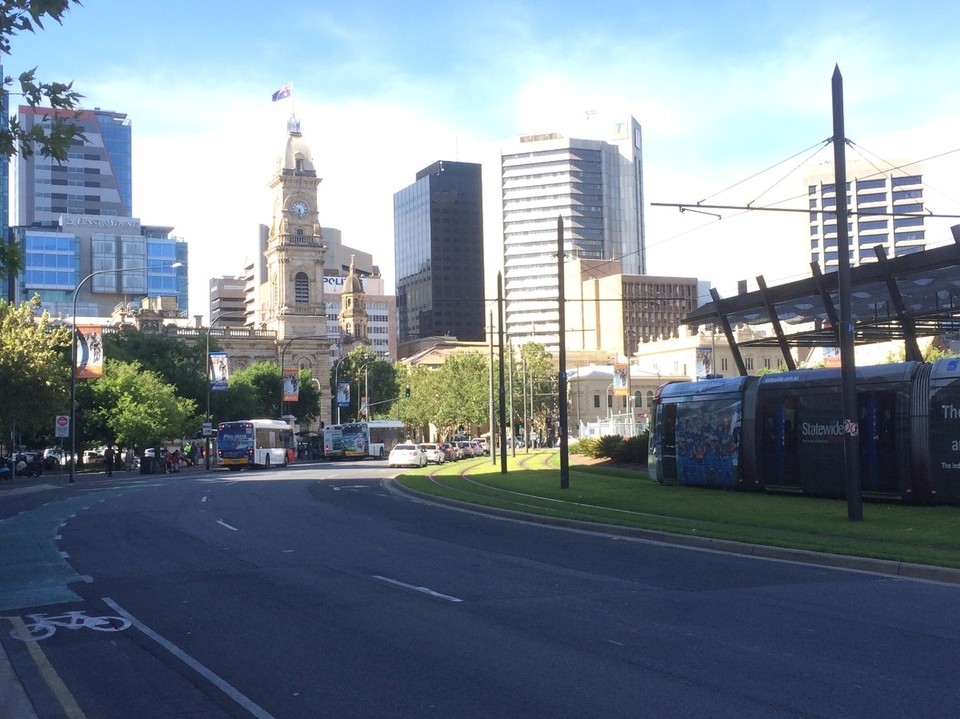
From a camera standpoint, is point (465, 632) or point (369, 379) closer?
point (465, 632)

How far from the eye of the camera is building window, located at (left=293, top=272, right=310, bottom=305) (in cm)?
13050

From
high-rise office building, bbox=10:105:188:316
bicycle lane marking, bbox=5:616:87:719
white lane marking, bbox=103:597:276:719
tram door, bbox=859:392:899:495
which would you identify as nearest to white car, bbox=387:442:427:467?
tram door, bbox=859:392:899:495

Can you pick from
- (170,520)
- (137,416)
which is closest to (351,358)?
(137,416)

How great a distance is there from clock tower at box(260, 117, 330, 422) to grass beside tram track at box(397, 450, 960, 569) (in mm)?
95361

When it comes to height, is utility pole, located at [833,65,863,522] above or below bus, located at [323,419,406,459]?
above

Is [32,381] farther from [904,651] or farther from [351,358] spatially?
[351,358]

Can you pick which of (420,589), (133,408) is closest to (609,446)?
(133,408)

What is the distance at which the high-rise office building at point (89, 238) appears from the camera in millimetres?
155375

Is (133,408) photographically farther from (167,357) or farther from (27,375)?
(167,357)

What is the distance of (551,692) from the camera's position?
7.89 m

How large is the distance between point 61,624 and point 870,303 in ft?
84.8

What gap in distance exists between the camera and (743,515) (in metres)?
22.0

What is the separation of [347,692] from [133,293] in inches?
6416

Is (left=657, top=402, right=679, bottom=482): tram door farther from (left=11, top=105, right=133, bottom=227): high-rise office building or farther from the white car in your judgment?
(left=11, top=105, right=133, bottom=227): high-rise office building
